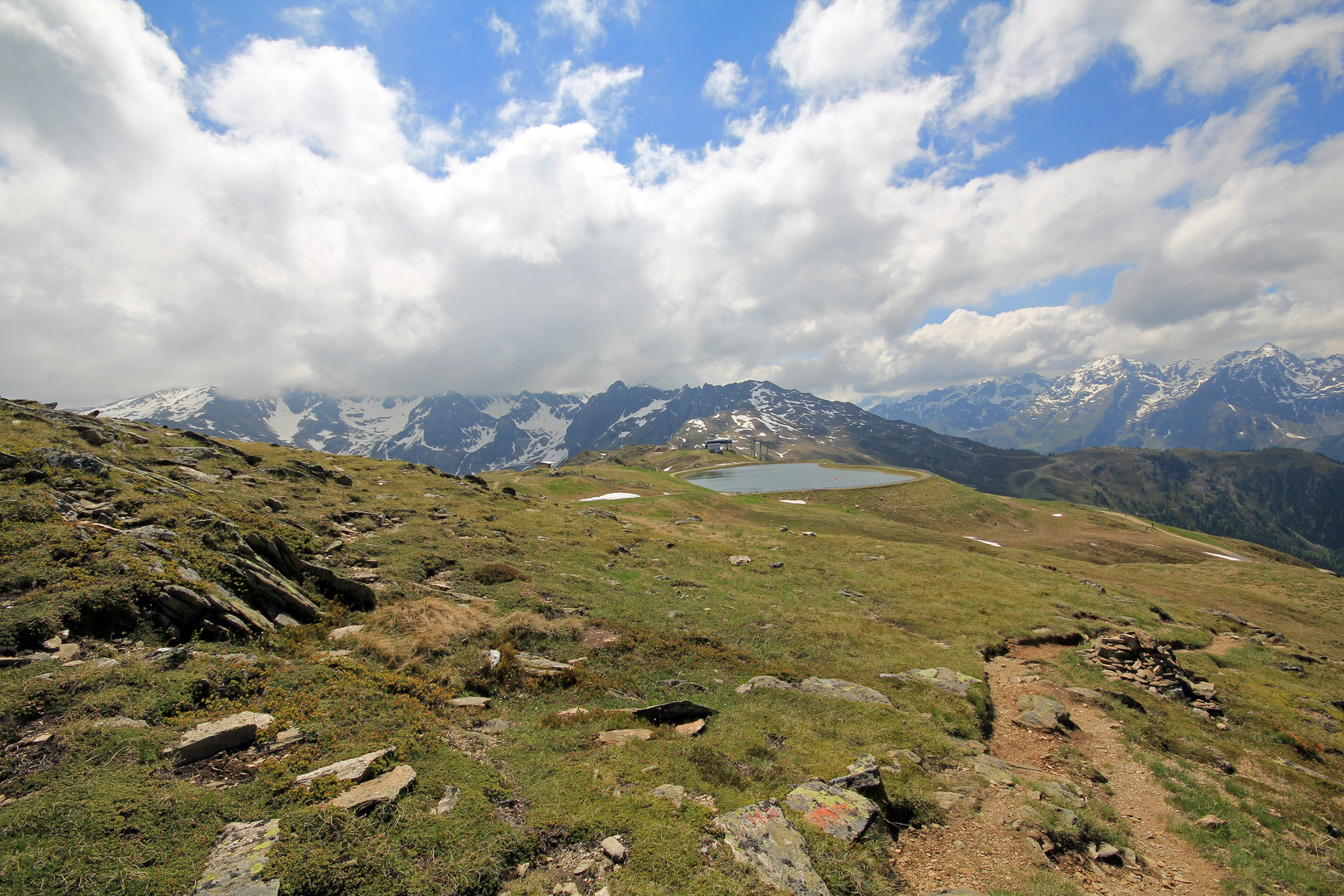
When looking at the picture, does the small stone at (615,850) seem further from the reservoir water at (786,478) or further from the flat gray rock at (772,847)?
the reservoir water at (786,478)

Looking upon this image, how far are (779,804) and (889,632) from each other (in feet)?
62.6

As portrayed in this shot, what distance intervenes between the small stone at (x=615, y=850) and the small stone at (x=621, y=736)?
13.4 ft

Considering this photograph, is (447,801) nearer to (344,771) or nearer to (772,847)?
(344,771)

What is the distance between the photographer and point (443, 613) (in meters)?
20.5

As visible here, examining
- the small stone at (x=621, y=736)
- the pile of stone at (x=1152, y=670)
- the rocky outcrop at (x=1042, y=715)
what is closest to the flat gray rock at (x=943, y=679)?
the rocky outcrop at (x=1042, y=715)

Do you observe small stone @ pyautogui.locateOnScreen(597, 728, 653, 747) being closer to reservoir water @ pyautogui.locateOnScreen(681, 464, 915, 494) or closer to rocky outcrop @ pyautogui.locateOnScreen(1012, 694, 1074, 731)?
rocky outcrop @ pyautogui.locateOnScreen(1012, 694, 1074, 731)

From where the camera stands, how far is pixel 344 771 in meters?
10.2

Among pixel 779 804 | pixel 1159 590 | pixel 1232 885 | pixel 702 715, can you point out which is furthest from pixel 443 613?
pixel 1159 590

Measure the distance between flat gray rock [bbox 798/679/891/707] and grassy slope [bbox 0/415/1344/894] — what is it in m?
1.04

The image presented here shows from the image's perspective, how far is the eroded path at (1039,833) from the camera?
37.9 feet

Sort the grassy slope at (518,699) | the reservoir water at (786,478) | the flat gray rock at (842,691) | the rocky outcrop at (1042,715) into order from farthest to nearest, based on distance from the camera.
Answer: the reservoir water at (786,478) → the rocky outcrop at (1042,715) → the flat gray rock at (842,691) → the grassy slope at (518,699)

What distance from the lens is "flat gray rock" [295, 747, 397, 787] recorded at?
9.82m

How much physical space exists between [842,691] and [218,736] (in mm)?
19622

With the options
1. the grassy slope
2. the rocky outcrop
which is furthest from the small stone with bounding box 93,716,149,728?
the rocky outcrop
